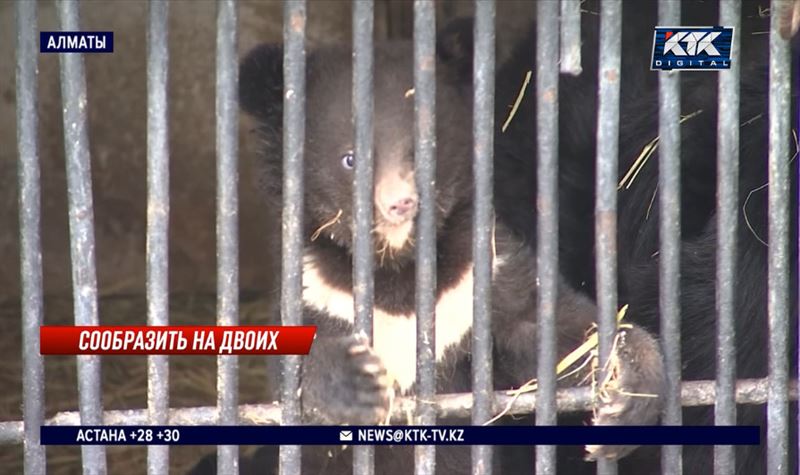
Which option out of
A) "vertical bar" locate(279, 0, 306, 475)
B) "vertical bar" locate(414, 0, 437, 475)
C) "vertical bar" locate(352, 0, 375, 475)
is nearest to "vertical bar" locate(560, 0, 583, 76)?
"vertical bar" locate(414, 0, 437, 475)

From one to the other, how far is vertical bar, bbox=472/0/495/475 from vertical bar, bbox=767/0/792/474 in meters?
0.64

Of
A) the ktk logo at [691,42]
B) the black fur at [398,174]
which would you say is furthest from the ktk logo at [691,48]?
the black fur at [398,174]

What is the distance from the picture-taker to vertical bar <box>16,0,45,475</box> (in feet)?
8.59

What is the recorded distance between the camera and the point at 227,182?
105 inches

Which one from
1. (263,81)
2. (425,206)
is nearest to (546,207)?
(425,206)

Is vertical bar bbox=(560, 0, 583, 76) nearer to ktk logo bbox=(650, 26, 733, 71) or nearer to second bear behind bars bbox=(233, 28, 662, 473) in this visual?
ktk logo bbox=(650, 26, 733, 71)

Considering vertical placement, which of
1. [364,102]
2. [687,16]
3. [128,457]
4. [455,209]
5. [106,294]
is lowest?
[128,457]

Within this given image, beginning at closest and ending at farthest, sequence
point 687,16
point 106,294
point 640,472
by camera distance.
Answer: point 640,472 < point 687,16 < point 106,294

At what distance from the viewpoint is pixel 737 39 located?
287 centimetres

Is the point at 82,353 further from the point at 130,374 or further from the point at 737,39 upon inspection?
the point at 130,374

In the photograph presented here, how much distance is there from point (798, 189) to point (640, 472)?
104 centimetres

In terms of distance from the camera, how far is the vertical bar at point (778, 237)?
284 centimetres

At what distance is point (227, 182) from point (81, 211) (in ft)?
1.01

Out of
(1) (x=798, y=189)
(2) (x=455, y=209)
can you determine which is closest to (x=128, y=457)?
(2) (x=455, y=209)
